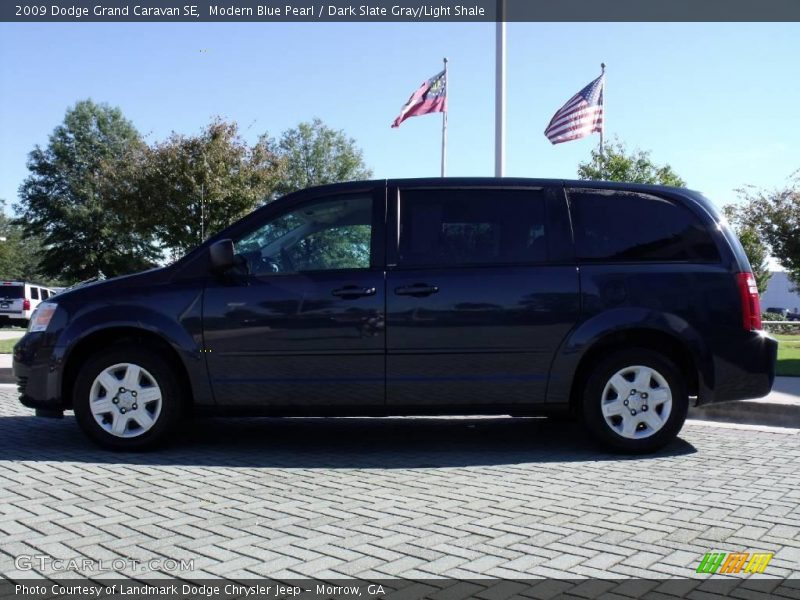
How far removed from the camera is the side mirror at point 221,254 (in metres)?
5.55

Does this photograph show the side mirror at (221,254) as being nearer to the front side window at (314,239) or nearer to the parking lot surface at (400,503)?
the front side window at (314,239)

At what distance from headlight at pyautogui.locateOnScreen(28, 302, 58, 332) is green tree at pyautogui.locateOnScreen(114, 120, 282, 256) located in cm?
2552

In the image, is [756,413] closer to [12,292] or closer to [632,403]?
[632,403]

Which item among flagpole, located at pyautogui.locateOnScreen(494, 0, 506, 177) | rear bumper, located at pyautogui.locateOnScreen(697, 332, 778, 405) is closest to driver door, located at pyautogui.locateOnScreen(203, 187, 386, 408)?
rear bumper, located at pyautogui.locateOnScreen(697, 332, 778, 405)

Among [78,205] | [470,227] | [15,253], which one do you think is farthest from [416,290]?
[15,253]

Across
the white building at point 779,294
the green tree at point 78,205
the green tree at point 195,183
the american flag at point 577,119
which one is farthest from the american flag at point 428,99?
the white building at point 779,294

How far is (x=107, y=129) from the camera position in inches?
2297

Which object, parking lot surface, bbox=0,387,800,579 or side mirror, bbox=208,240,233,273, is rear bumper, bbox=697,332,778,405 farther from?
side mirror, bbox=208,240,233,273

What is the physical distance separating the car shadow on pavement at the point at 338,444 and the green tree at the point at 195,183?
24656 mm

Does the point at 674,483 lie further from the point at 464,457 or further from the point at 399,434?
the point at 399,434

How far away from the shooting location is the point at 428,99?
20516 millimetres

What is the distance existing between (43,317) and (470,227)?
3.23 metres

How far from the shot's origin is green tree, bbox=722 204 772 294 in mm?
29362

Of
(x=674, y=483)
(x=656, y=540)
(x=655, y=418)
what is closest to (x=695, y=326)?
(x=655, y=418)
